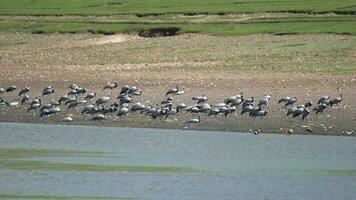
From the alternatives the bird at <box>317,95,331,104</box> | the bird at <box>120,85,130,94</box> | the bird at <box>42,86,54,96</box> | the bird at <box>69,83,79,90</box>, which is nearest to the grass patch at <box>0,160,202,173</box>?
the bird at <box>317,95,331,104</box>

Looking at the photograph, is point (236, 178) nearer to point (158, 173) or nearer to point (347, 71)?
point (158, 173)

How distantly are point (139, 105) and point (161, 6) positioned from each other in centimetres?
3692

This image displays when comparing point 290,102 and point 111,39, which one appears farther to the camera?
point 111,39

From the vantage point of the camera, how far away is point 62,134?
24.7 meters

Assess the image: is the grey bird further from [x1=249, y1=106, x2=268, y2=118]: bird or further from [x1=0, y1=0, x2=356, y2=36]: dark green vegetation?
[x1=0, y1=0, x2=356, y2=36]: dark green vegetation

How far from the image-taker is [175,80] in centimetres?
3084

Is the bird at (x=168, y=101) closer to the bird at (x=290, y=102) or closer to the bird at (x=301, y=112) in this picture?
the bird at (x=290, y=102)

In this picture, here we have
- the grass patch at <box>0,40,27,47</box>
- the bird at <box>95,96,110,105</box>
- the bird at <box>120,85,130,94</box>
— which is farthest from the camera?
the grass patch at <box>0,40,27,47</box>

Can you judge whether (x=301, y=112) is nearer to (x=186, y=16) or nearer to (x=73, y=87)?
(x=73, y=87)

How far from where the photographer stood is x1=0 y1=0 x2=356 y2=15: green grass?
56.1 m

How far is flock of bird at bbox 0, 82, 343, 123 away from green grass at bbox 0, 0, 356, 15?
2667cm

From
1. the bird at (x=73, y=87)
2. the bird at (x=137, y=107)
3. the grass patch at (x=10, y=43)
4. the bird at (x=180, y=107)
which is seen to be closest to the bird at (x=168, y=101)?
the bird at (x=180, y=107)

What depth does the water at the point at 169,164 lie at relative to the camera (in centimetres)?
1817

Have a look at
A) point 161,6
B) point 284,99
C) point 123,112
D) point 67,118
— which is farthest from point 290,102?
point 161,6
